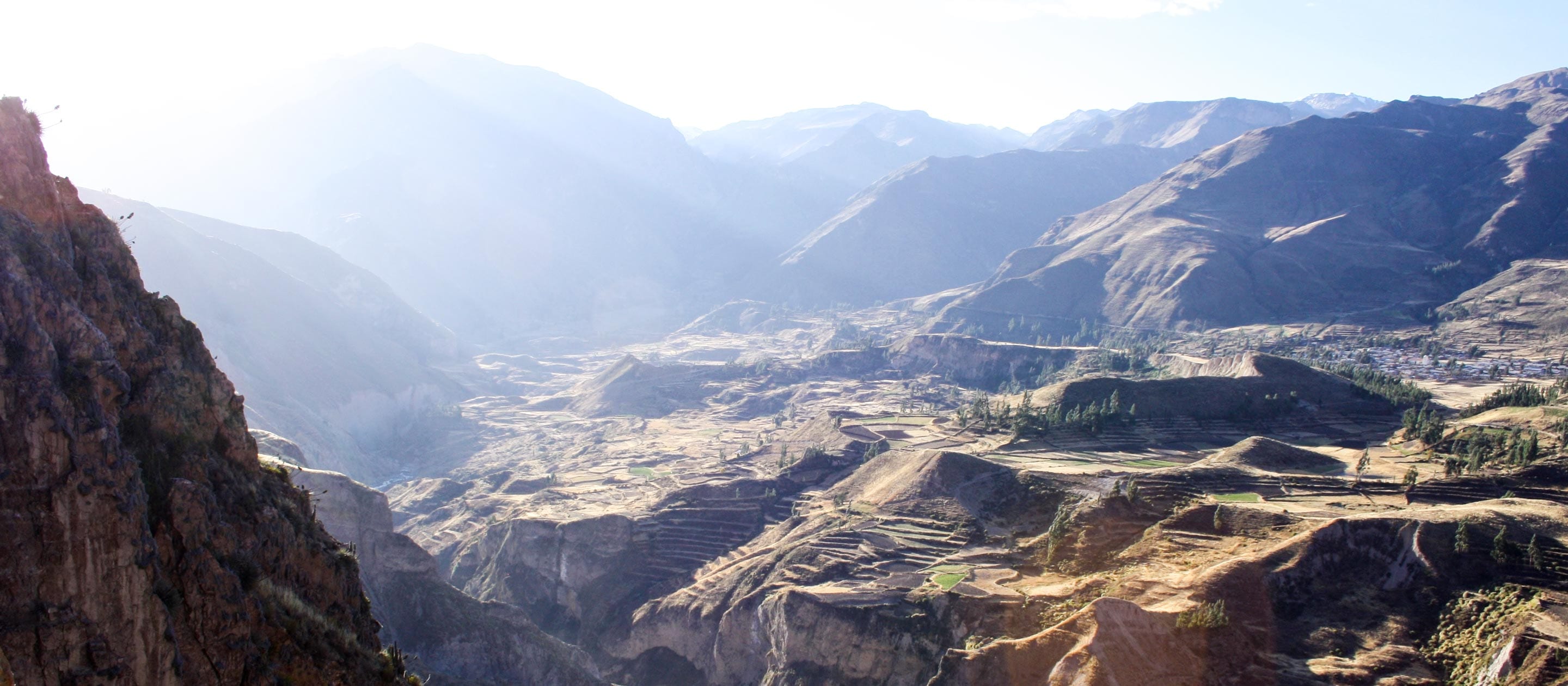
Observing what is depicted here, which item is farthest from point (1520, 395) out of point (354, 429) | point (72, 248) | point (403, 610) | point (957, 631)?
point (354, 429)

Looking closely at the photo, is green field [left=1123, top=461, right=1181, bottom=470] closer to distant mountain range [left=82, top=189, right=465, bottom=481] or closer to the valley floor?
the valley floor

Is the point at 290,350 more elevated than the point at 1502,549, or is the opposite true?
the point at 1502,549

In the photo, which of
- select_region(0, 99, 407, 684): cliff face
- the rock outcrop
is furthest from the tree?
select_region(0, 99, 407, 684): cliff face

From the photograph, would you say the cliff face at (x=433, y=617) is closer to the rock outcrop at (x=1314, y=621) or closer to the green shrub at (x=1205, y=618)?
the rock outcrop at (x=1314, y=621)

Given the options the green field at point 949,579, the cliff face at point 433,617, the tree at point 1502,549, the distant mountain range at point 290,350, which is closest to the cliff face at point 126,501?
the green field at point 949,579

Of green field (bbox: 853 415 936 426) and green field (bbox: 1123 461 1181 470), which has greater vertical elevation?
green field (bbox: 1123 461 1181 470)

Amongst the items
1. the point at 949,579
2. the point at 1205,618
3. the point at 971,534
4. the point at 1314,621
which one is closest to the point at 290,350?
the point at 971,534

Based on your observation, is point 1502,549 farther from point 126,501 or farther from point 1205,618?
point 126,501

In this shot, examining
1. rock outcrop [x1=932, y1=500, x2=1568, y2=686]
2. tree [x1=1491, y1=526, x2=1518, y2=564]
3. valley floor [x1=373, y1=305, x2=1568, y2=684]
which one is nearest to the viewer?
rock outcrop [x1=932, y1=500, x2=1568, y2=686]
